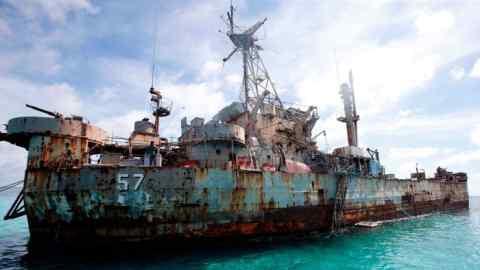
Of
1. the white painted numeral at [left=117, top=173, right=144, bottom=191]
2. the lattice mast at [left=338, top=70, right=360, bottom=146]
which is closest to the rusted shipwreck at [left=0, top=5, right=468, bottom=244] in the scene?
the white painted numeral at [left=117, top=173, right=144, bottom=191]

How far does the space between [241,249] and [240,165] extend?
4.74m

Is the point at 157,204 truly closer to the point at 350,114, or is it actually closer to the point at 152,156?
the point at 152,156

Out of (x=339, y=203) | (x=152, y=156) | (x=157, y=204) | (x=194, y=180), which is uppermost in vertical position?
(x=152, y=156)

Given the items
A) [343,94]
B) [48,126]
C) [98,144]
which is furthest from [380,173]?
[48,126]

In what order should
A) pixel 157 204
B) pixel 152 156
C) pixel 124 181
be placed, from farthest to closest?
pixel 152 156 < pixel 157 204 < pixel 124 181

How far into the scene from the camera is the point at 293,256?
543 inches

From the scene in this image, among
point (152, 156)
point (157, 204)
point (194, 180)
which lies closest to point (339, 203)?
point (194, 180)

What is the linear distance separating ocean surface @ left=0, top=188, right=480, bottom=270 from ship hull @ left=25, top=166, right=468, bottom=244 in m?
0.90

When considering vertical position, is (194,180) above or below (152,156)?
below

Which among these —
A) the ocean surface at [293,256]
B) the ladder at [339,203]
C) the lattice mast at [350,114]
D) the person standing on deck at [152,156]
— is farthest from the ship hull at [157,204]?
the lattice mast at [350,114]

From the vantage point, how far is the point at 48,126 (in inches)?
553

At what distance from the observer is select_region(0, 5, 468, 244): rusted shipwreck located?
1351 centimetres

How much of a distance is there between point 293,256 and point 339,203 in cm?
845

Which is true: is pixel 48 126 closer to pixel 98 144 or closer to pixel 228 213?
pixel 98 144
